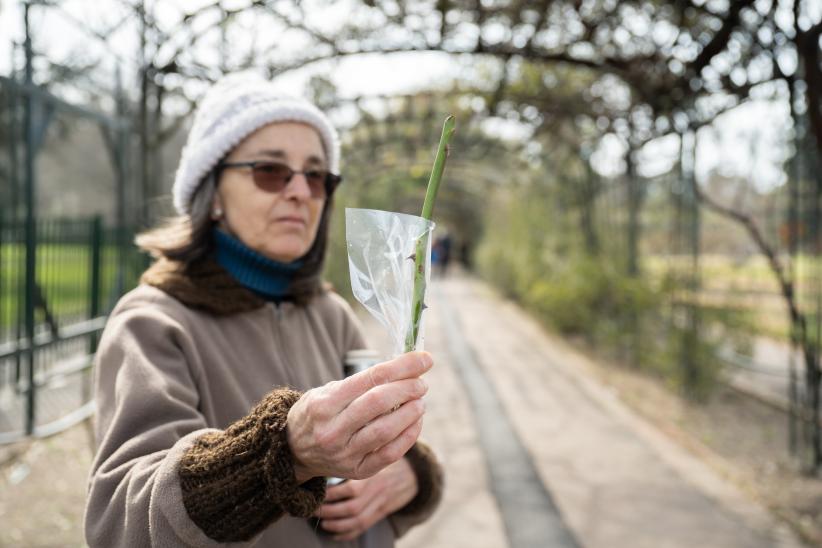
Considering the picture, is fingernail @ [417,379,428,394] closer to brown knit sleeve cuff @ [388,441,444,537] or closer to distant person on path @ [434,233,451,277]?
brown knit sleeve cuff @ [388,441,444,537]

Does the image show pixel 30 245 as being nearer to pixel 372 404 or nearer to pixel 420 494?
pixel 420 494

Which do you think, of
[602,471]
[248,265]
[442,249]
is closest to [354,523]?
[248,265]

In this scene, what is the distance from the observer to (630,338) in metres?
8.13

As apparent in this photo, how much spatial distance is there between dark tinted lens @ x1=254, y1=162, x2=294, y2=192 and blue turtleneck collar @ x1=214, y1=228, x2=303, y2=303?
0.48 ft

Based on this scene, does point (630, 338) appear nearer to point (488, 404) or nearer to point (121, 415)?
point (488, 404)

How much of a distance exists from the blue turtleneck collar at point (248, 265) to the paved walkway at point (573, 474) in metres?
2.43

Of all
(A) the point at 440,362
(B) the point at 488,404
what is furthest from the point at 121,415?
(A) the point at 440,362

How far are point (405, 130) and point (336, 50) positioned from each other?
476 cm

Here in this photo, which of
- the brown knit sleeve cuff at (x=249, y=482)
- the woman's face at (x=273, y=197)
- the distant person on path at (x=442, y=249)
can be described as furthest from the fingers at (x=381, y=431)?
the distant person on path at (x=442, y=249)

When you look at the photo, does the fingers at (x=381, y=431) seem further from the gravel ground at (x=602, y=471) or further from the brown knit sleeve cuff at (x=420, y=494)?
the gravel ground at (x=602, y=471)

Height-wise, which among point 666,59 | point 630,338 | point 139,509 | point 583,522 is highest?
point 666,59

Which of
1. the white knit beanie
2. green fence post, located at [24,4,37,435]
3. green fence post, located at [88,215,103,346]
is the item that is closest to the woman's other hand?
the white knit beanie

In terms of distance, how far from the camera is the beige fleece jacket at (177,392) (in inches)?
36.8

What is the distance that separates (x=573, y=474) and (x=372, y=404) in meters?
4.06
